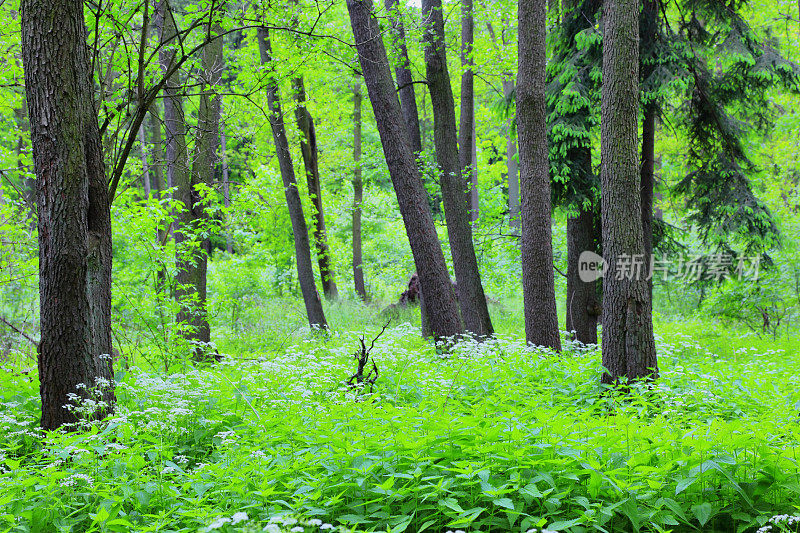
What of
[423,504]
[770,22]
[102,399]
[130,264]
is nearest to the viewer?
[423,504]

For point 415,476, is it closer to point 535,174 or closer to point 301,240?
point 535,174

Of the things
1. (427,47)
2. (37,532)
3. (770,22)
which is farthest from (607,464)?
(770,22)

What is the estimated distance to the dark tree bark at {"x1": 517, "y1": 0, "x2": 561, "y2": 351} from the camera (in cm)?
753

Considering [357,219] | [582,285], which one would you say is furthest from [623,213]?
[357,219]

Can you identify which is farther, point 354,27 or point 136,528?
point 354,27

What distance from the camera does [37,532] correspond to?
264 centimetres

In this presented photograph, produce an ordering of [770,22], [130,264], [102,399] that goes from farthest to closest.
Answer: [770,22] → [130,264] → [102,399]

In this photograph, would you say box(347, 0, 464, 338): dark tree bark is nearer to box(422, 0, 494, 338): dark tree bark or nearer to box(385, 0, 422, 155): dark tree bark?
box(385, 0, 422, 155): dark tree bark

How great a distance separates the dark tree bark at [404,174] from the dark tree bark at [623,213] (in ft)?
7.86

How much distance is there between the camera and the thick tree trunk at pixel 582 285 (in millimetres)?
9055

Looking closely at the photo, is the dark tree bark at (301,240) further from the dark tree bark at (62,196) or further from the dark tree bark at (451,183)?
the dark tree bark at (62,196)

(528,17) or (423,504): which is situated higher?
(528,17)

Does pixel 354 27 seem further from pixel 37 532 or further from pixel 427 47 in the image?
pixel 37 532

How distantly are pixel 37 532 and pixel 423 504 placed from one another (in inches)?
72.4
